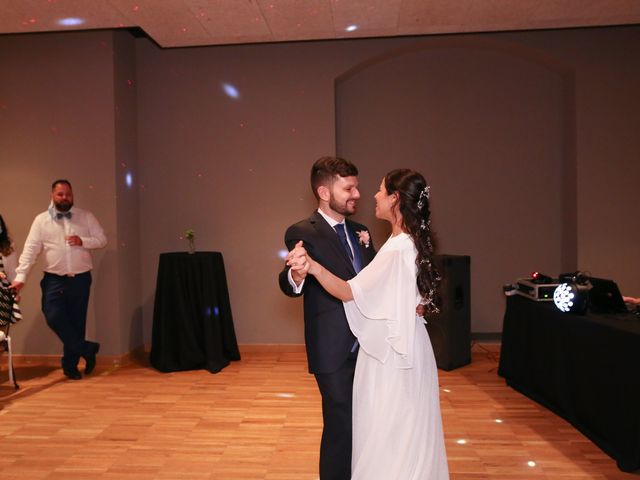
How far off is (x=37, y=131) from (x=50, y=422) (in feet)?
10.4

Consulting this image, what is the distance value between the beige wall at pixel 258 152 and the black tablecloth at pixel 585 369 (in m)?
1.88

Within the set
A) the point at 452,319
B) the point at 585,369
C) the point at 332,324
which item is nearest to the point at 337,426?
the point at 332,324

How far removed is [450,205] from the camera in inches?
245

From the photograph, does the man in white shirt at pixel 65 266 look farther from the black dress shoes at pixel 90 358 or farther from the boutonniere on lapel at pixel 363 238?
the boutonniere on lapel at pixel 363 238

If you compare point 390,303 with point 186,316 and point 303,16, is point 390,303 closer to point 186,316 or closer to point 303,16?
point 186,316

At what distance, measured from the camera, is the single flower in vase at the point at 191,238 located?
567cm

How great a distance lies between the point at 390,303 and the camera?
2084mm

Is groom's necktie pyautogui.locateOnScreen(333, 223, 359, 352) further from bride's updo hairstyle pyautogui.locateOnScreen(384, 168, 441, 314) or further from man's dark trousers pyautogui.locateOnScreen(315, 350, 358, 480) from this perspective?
man's dark trousers pyautogui.locateOnScreen(315, 350, 358, 480)

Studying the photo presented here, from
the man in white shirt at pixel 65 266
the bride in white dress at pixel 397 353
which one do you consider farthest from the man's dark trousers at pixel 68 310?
the bride in white dress at pixel 397 353

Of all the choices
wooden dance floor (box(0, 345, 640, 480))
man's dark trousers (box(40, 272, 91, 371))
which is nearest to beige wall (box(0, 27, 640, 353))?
man's dark trousers (box(40, 272, 91, 371))

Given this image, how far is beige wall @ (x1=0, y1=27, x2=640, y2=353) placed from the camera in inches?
222

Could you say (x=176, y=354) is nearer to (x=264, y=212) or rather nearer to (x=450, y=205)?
(x=264, y=212)

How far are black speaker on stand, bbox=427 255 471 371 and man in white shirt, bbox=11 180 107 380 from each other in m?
3.31

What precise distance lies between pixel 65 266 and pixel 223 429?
96.6 inches
